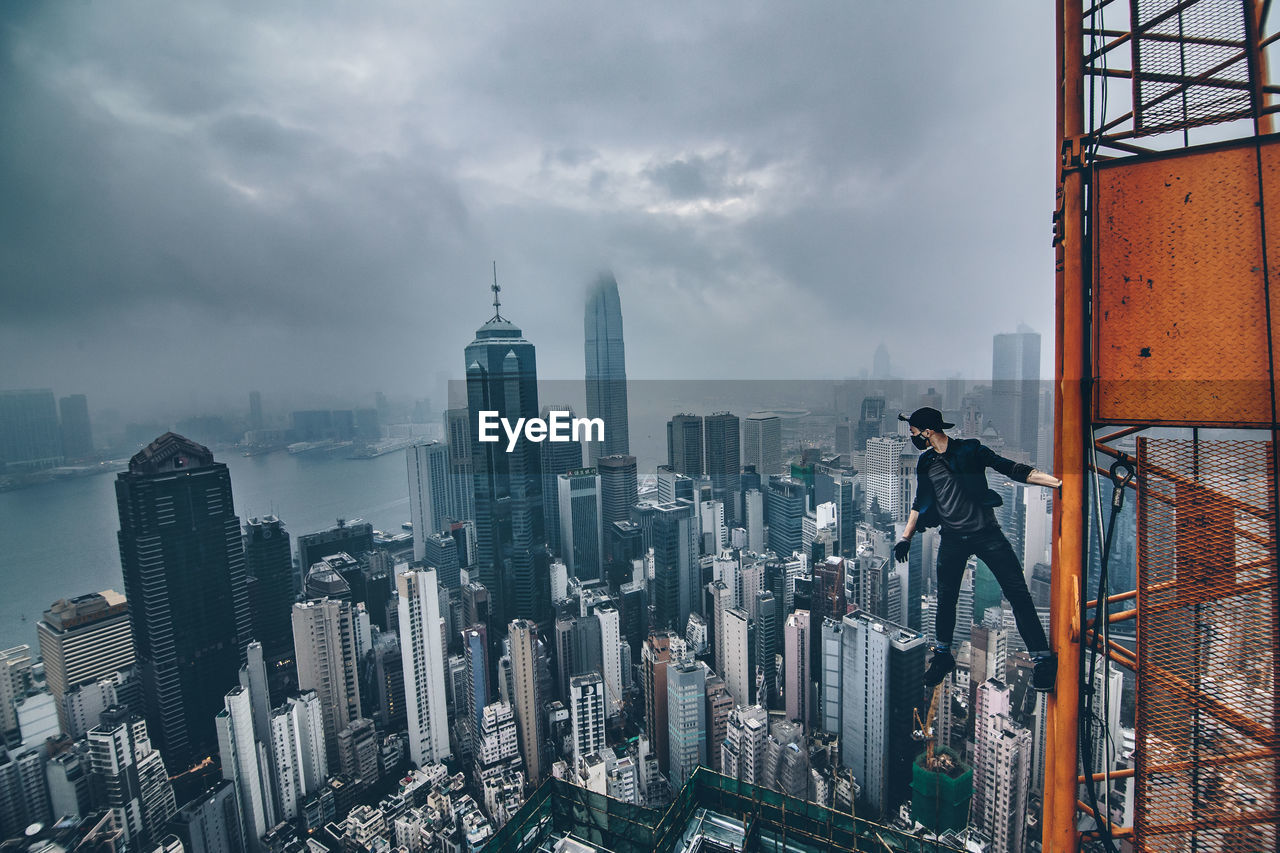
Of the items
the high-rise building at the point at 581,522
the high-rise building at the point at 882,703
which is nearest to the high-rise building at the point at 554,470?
the high-rise building at the point at 581,522

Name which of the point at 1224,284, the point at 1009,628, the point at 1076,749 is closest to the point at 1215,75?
the point at 1224,284

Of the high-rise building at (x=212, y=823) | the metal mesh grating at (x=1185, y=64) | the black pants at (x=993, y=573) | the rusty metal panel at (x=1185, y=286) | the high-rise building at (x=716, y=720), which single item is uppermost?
the metal mesh grating at (x=1185, y=64)

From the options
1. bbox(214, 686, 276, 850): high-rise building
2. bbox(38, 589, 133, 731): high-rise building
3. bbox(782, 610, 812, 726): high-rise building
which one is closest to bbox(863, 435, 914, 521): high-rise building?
bbox(782, 610, 812, 726): high-rise building

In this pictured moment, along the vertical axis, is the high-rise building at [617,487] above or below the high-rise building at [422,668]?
above

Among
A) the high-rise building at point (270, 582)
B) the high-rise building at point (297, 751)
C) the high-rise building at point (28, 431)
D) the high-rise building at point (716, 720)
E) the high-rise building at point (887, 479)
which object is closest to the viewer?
the high-rise building at point (28, 431)

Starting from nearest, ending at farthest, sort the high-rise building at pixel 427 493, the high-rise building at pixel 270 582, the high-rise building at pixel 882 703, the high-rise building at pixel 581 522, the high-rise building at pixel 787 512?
the high-rise building at pixel 882 703 → the high-rise building at pixel 270 582 → the high-rise building at pixel 581 522 → the high-rise building at pixel 427 493 → the high-rise building at pixel 787 512

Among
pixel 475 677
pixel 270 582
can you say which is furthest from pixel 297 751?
pixel 270 582

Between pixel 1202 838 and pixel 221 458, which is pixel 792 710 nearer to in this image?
pixel 1202 838

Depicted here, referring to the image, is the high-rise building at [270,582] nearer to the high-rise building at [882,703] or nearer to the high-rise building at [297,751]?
the high-rise building at [297,751]

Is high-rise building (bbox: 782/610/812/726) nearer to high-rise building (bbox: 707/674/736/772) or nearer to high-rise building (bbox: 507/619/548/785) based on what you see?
high-rise building (bbox: 707/674/736/772)
